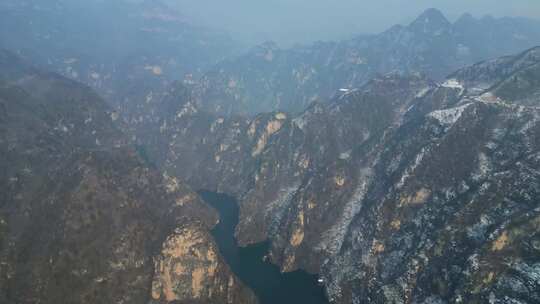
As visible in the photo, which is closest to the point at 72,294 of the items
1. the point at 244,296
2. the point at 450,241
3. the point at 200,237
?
the point at 200,237

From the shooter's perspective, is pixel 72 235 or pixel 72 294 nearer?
pixel 72 294

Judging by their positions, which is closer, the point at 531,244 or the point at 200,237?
the point at 531,244

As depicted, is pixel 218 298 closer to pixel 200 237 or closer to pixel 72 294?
pixel 200 237

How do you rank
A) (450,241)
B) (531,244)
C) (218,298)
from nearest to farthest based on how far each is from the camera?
(531,244)
(450,241)
(218,298)

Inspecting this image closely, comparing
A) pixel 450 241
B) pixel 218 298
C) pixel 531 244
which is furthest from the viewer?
pixel 218 298

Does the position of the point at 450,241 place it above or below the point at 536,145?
below

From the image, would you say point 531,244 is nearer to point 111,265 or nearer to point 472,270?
point 472,270

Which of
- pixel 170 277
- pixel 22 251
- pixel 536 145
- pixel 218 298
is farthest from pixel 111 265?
pixel 536 145

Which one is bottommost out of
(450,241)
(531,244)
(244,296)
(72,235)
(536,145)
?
(244,296)

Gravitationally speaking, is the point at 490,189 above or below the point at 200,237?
above
